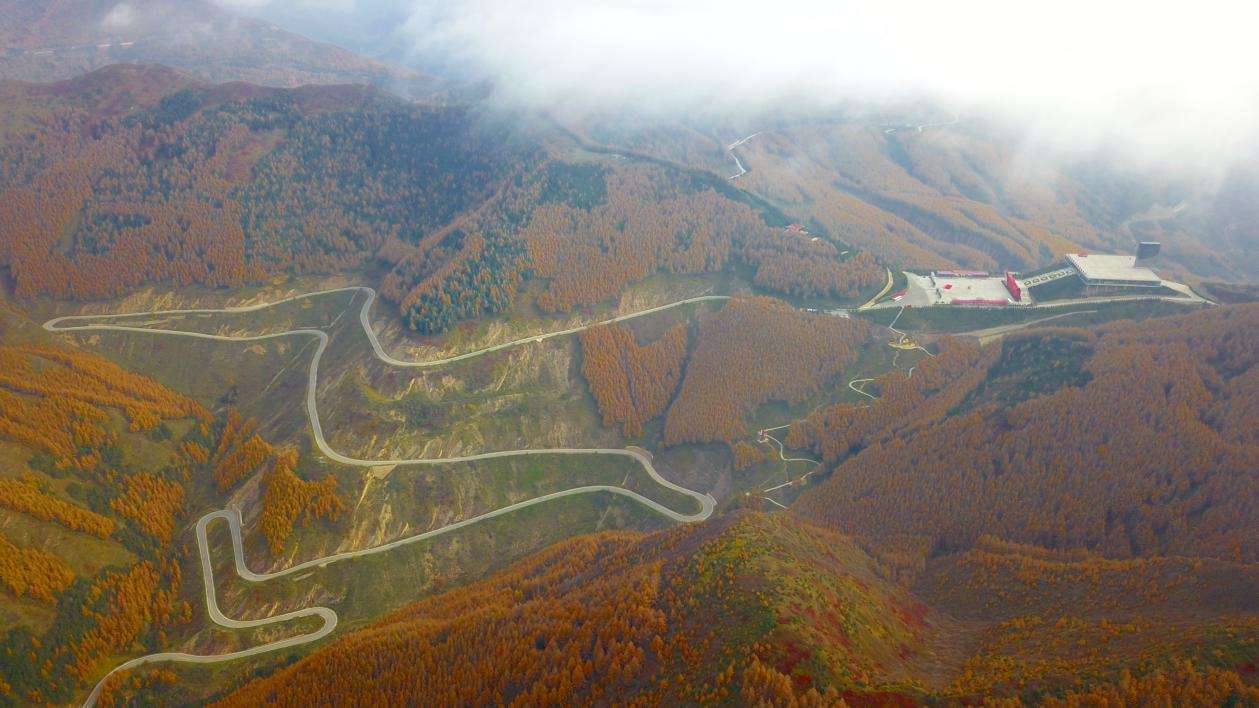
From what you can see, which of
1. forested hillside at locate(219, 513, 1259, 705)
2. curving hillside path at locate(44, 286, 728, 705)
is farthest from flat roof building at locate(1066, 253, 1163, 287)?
forested hillside at locate(219, 513, 1259, 705)

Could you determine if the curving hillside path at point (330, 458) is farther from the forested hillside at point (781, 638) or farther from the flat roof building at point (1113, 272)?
the flat roof building at point (1113, 272)

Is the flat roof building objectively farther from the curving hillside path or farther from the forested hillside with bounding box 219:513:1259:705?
the forested hillside with bounding box 219:513:1259:705

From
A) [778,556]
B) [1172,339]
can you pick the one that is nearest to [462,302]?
[778,556]

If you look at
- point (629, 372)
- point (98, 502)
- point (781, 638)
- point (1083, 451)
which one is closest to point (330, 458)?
point (98, 502)

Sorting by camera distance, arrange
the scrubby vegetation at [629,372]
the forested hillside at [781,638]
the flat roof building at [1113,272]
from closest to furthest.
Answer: the forested hillside at [781,638], the scrubby vegetation at [629,372], the flat roof building at [1113,272]

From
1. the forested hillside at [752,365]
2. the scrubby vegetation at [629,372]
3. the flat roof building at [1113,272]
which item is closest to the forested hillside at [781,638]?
the forested hillside at [752,365]

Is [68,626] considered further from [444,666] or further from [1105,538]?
[1105,538]

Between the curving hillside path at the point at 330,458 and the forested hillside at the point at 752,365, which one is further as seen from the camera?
Result: the forested hillside at the point at 752,365
